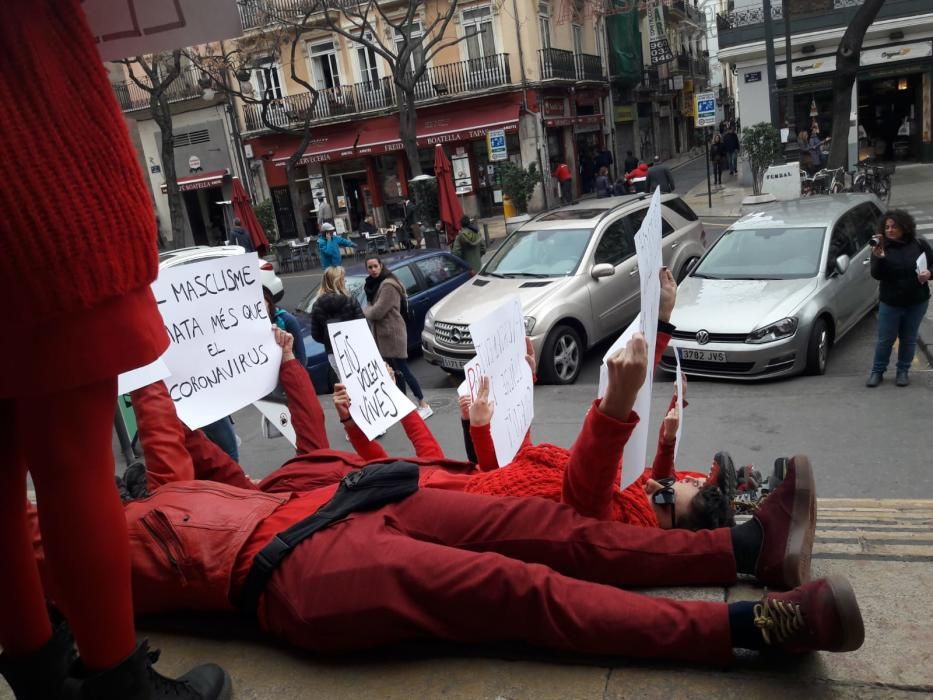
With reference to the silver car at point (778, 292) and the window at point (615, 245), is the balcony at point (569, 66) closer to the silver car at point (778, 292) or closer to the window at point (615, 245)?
the window at point (615, 245)

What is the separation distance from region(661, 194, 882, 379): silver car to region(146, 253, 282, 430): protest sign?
4780mm

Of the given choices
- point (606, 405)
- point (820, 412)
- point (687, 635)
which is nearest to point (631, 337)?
point (606, 405)

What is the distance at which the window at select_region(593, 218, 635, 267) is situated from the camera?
9.14 metres

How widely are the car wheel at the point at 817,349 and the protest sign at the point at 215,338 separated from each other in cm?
542

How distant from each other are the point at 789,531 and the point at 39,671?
7.14ft

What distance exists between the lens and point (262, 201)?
31.8 metres

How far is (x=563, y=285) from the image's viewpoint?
854 cm

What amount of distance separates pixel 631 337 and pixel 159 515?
1.58 m

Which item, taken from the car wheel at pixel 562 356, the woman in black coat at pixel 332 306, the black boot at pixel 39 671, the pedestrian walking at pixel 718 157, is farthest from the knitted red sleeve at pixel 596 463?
the pedestrian walking at pixel 718 157

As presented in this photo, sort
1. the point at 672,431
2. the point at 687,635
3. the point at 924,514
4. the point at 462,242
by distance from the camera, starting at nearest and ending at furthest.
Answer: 1. the point at 687,635
2. the point at 672,431
3. the point at 924,514
4. the point at 462,242

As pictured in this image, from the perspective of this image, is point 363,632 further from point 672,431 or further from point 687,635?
point 672,431

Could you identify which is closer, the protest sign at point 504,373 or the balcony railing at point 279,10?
the protest sign at point 504,373

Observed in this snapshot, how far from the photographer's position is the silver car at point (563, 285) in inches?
324

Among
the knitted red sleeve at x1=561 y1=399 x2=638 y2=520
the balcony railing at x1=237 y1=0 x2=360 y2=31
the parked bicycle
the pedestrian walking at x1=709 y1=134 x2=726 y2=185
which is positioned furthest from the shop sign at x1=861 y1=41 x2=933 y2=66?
the knitted red sleeve at x1=561 y1=399 x2=638 y2=520
